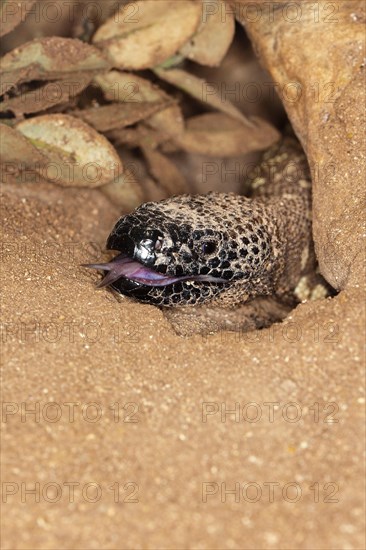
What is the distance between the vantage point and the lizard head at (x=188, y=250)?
258 cm

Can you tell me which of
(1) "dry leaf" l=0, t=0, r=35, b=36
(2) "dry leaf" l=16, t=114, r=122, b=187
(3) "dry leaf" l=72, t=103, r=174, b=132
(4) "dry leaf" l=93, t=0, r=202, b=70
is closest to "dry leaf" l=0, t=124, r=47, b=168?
(2) "dry leaf" l=16, t=114, r=122, b=187

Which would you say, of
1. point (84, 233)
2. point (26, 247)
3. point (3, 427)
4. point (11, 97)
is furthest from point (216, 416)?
point (11, 97)

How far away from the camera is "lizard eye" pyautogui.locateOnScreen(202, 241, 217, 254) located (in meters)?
2.73

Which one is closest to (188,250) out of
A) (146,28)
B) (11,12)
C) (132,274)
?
(132,274)

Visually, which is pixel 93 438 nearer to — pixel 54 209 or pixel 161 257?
pixel 161 257

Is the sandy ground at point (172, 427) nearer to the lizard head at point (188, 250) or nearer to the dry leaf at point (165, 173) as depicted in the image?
the lizard head at point (188, 250)

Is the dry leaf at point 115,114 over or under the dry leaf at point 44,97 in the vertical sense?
under

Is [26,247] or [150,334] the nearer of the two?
[150,334]

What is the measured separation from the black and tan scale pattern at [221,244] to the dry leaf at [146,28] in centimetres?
71

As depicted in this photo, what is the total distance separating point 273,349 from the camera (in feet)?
7.02

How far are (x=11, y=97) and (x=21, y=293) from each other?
44.4 inches

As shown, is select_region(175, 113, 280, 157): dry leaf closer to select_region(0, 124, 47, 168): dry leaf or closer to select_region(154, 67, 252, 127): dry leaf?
select_region(154, 67, 252, 127): dry leaf

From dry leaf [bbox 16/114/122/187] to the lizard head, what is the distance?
0.34 m

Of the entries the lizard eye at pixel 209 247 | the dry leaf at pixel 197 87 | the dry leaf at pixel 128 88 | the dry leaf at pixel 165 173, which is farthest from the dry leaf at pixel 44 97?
the lizard eye at pixel 209 247
